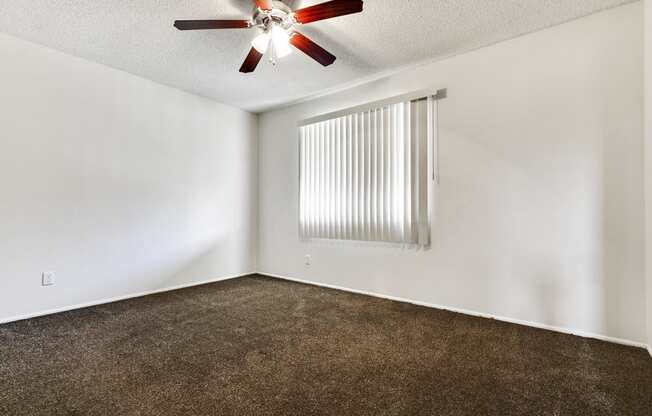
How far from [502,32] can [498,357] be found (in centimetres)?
254

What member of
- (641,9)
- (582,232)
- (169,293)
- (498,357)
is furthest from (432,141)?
(169,293)

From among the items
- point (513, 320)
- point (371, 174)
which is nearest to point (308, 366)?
point (513, 320)

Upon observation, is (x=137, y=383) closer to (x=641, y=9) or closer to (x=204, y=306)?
(x=204, y=306)

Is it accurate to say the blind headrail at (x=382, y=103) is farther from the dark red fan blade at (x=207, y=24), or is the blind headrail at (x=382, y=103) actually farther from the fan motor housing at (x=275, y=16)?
the dark red fan blade at (x=207, y=24)

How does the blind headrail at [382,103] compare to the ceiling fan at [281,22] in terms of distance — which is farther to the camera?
the blind headrail at [382,103]

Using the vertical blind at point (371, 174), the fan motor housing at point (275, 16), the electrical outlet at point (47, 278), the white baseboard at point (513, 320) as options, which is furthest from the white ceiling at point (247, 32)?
the white baseboard at point (513, 320)

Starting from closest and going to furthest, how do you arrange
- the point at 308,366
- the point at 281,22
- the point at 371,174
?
the point at 308,366 → the point at 281,22 → the point at 371,174

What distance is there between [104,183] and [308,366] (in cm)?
288

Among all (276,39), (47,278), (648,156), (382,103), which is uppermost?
(276,39)

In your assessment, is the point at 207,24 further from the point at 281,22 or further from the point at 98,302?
the point at 98,302

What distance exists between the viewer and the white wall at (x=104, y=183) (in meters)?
2.84

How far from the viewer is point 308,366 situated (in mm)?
1964

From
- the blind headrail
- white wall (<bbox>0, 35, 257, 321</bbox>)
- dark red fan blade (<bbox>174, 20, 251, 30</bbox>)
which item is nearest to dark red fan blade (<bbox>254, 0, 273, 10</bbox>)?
dark red fan blade (<bbox>174, 20, 251, 30</bbox>)

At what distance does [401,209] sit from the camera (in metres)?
3.36
